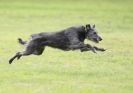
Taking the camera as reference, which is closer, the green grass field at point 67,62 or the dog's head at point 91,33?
the green grass field at point 67,62

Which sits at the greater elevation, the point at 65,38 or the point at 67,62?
the point at 65,38

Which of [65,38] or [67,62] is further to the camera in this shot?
[67,62]

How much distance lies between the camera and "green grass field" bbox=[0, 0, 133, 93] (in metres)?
15.4

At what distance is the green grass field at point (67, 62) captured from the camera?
50.5 ft

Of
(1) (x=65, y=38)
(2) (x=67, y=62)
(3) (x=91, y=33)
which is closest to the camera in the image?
(1) (x=65, y=38)

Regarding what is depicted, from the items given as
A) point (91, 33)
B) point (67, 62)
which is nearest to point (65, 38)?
point (91, 33)

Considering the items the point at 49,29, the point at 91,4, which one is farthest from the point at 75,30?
the point at 91,4

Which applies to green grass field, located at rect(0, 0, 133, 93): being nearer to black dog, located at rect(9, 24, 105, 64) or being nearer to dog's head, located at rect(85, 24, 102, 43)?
black dog, located at rect(9, 24, 105, 64)

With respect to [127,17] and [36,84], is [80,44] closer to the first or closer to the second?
[36,84]

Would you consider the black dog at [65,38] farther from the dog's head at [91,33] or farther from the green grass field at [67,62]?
the green grass field at [67,62]

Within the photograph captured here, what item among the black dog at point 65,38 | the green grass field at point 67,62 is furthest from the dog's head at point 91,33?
the green grass field at point 67,62

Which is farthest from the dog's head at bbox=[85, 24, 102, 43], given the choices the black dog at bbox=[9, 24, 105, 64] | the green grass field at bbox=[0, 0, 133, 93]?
the green grass field at bbox=[0, 0, 133, 93]

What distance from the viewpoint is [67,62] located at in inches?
784

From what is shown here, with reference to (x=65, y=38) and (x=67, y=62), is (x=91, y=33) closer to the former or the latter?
(x=65, y=38)
